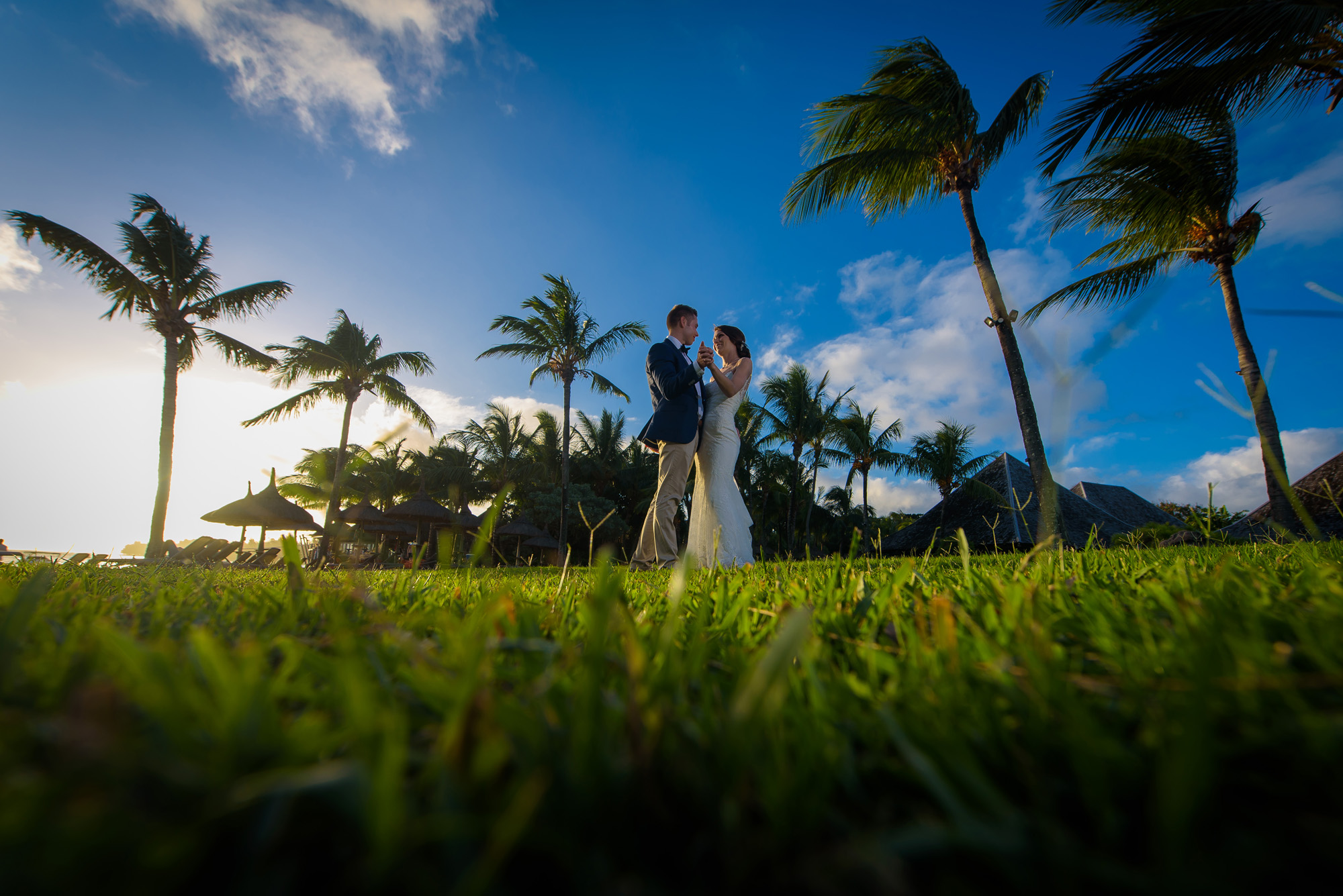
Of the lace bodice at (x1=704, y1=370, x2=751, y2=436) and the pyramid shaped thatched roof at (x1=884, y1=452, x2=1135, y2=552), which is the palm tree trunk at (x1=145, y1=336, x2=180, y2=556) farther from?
the pyramid shaped thatched roof at (x1=884, y1=452, x2=1135, y2=552)

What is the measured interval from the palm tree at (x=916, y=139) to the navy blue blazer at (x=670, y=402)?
649 cm

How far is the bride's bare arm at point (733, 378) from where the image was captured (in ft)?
17.4

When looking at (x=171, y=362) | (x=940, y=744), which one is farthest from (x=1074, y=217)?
(x=171, y=362)

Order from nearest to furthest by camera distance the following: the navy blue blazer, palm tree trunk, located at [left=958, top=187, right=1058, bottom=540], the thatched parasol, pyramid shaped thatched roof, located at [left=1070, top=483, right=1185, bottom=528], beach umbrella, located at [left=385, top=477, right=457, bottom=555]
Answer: the navy blue blazer → palm tree trunk, located at [left=958, top=187, right=1058, bottom=540] → beach umbrella, located at [left=385, top=477, right=457, bottom=555] → the thatched parasol → pyramid shaped thatched roof, located at [left=1070, top=483, right=1185, bottom=528]

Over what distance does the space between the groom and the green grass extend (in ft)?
14.8

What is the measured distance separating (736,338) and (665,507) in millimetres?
2141

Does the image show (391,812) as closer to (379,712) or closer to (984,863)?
(379,712)

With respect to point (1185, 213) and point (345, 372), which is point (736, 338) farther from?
point (345, 372)

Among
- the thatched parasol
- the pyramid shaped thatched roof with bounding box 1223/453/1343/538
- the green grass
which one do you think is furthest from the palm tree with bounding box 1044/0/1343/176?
the thatched parasol

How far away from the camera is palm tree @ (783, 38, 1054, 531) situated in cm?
952

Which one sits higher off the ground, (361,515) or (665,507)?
(361,515)

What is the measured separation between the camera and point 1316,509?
8.45 metres

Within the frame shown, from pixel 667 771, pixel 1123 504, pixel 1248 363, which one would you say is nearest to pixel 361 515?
pixel 667 771

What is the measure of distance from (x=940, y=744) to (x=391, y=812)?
1.12ft
